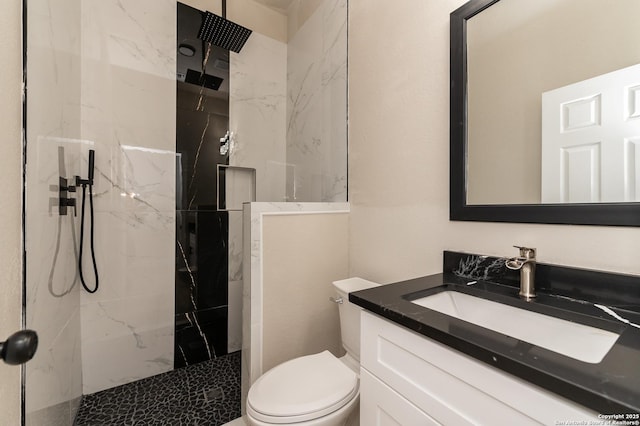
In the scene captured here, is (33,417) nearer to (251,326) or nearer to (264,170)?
(251,326)

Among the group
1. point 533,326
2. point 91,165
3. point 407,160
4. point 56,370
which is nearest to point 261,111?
point 91,165

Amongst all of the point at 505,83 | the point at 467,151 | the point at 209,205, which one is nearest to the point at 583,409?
the point at 467,151

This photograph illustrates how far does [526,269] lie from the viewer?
3.03ft

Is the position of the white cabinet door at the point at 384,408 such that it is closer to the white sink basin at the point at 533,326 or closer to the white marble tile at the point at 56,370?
the white sink basin at the point at 533,326

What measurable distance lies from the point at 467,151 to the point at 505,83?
0.29 m

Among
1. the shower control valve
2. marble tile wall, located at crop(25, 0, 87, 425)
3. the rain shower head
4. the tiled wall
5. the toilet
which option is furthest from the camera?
the rain shower head

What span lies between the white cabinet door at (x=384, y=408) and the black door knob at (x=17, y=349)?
2.72 ft

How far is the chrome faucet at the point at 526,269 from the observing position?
0.91m

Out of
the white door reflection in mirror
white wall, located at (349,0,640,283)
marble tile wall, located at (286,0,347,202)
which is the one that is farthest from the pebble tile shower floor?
the white door reflection in mirror

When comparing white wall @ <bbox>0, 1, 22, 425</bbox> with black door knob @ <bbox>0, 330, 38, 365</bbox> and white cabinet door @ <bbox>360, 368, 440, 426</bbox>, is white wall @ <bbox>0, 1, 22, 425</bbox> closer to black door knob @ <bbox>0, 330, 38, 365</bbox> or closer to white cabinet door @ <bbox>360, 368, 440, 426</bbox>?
black door knob @ <bbox>0, 330, 38, 365</bbox>

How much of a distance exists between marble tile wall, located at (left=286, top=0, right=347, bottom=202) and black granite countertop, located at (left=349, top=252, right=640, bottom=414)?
40.1 inches

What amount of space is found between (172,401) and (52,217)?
1303 mm

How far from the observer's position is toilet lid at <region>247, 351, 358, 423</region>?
1.02 meters

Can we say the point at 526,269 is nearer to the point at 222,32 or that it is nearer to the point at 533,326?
the point at 533,326
